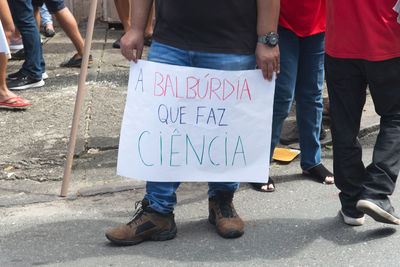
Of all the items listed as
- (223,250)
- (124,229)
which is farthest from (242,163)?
(124,229)

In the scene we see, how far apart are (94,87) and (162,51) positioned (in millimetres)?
2979

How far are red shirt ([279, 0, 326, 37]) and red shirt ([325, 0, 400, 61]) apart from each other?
43cm

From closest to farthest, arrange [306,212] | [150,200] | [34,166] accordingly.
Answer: [150,200] → [306,212] → [34,166]

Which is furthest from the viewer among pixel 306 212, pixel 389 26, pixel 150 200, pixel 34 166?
pixel 34 166

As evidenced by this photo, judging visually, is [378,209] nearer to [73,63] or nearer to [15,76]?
[15,76]

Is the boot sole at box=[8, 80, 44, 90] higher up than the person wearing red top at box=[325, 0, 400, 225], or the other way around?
the person wearing red top at box=[325, 0, 400, 225]

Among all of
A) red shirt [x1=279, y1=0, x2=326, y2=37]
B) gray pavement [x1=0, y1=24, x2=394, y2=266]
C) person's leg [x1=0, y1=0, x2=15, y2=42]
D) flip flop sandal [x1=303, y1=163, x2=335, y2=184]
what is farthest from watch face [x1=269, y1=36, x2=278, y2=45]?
person's leg [x1=0, y1=0, x2=15, y2=42]

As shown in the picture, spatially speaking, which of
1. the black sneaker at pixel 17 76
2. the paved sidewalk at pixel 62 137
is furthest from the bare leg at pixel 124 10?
the black sneaker at pixel 17 76

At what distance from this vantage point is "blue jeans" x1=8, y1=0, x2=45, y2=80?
5828mm

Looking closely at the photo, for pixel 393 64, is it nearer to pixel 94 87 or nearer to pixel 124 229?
pixel 124 229

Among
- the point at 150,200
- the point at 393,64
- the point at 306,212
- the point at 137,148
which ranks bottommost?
the point at 306,212

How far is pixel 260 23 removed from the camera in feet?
9.65

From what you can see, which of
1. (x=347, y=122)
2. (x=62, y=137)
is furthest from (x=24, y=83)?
(x=347, y=122)

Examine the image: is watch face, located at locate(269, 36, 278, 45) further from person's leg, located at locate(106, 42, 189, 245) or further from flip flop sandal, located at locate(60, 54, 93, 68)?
flip flop sandal, located at locate(60, 54, 93, 68)
